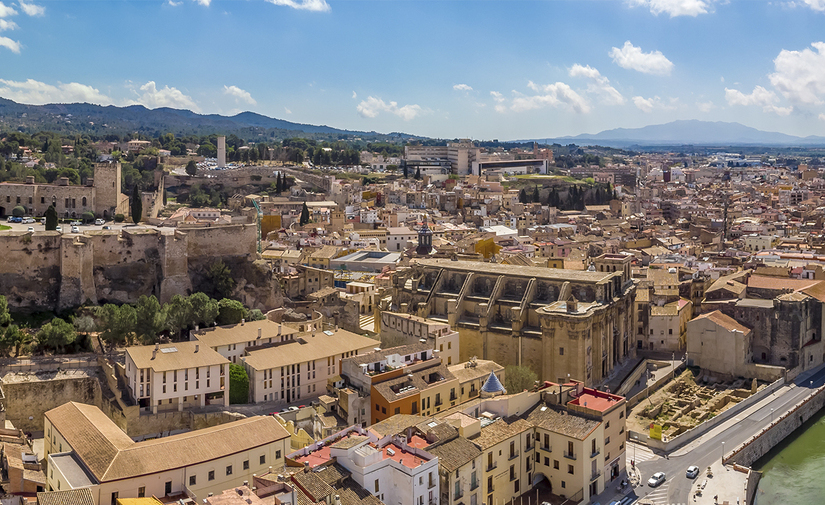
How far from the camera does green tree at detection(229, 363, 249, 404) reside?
3003 cm

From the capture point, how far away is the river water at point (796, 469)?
2775 cm

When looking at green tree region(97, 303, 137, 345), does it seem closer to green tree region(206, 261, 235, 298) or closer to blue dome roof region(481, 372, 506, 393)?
green tree region(206, 261, 235, 298)

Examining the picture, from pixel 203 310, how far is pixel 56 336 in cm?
605

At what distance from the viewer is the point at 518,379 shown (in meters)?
31.0

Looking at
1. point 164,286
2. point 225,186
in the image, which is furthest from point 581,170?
point 164,286

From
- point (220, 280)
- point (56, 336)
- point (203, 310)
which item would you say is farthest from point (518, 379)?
point (56, 336)

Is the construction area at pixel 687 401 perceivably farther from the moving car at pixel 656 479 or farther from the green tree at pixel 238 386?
the green tree at pixel 238 386

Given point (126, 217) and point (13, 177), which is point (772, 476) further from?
point (13, 177)

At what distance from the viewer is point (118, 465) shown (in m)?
20.6

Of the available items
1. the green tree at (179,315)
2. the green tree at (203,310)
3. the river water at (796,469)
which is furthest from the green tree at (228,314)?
the river water at (796,469)

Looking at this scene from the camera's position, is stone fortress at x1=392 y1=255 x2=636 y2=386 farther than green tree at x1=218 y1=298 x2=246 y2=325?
No

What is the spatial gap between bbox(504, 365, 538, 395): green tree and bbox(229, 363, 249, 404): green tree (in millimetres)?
10251

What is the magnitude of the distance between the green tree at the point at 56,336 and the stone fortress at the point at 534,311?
49.0 ft

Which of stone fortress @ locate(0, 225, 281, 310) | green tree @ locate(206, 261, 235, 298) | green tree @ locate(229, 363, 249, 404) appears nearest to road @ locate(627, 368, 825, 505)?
green tree @ locate(229, 363, 249, 404)
